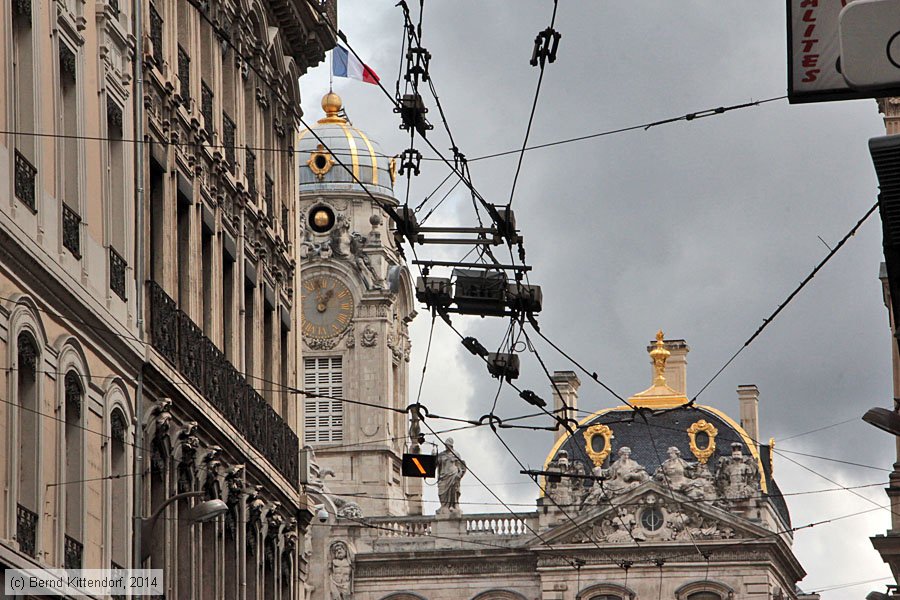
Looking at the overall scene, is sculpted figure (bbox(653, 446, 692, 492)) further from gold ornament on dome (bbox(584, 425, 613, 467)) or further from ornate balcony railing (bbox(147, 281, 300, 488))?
ornate balcony railing (bbox(147, 281, 300, 488))

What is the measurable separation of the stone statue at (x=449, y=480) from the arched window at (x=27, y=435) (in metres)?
74.1

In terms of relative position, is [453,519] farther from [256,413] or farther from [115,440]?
[115,440]

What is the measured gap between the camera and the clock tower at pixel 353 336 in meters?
108

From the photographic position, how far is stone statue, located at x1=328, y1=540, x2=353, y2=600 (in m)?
95.9

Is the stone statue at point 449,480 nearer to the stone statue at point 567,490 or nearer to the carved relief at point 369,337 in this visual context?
the stone statue at point 567,490

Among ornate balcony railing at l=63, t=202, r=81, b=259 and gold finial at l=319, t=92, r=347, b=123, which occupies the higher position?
gold finial at l=319, t=92, r=347, b=123

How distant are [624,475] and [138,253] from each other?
6800 centimetres

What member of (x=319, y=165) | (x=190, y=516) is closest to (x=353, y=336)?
(x=319, y=165)

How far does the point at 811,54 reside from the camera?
1678 centimetres

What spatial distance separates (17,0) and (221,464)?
32.7 ft

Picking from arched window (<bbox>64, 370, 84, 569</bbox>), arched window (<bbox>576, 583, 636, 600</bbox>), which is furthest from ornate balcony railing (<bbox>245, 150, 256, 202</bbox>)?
arched window (<bbox>576, 583, 636, 600</bbox>)

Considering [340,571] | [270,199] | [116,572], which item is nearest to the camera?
[116,572]

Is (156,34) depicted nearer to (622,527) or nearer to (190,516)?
(190,516)

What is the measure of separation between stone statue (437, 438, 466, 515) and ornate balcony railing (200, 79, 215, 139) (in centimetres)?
6498
